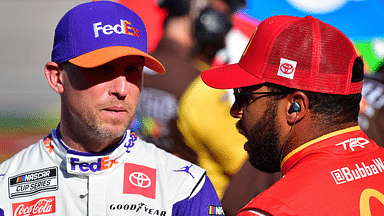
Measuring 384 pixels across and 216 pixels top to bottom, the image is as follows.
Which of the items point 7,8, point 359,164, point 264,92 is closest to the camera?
point 359,164

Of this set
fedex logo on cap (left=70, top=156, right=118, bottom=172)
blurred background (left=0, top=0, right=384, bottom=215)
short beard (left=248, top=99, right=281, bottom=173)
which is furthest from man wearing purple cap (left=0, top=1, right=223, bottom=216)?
blurred background (left=0, top=0, right=384, bottom=215)

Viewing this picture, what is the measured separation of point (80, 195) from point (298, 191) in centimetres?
90

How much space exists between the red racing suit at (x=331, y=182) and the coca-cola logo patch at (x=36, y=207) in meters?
0.82

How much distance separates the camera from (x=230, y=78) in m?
1.68

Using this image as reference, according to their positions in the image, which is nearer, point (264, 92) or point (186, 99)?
point (264, 92)

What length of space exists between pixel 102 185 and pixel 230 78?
0.70 metres

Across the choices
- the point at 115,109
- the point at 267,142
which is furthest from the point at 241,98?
the point at 115,109

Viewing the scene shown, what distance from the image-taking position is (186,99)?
3.27 metres

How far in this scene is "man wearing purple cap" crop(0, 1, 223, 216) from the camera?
1.63m

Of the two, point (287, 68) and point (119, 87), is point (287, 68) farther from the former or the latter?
point (119, 87)

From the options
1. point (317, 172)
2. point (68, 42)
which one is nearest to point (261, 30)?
point (317, 172)

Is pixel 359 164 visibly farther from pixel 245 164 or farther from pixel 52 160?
pixel 245 164

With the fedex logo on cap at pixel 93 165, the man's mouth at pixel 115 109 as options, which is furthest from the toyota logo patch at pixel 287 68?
the fedex logo on cap at pixel 93 165

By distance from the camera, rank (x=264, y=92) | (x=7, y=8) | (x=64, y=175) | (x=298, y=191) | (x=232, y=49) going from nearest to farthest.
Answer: (x=298, y=191), (x=264, y=92), (x=64, y=175), (x=232, y=49), (x=7, y=8)
